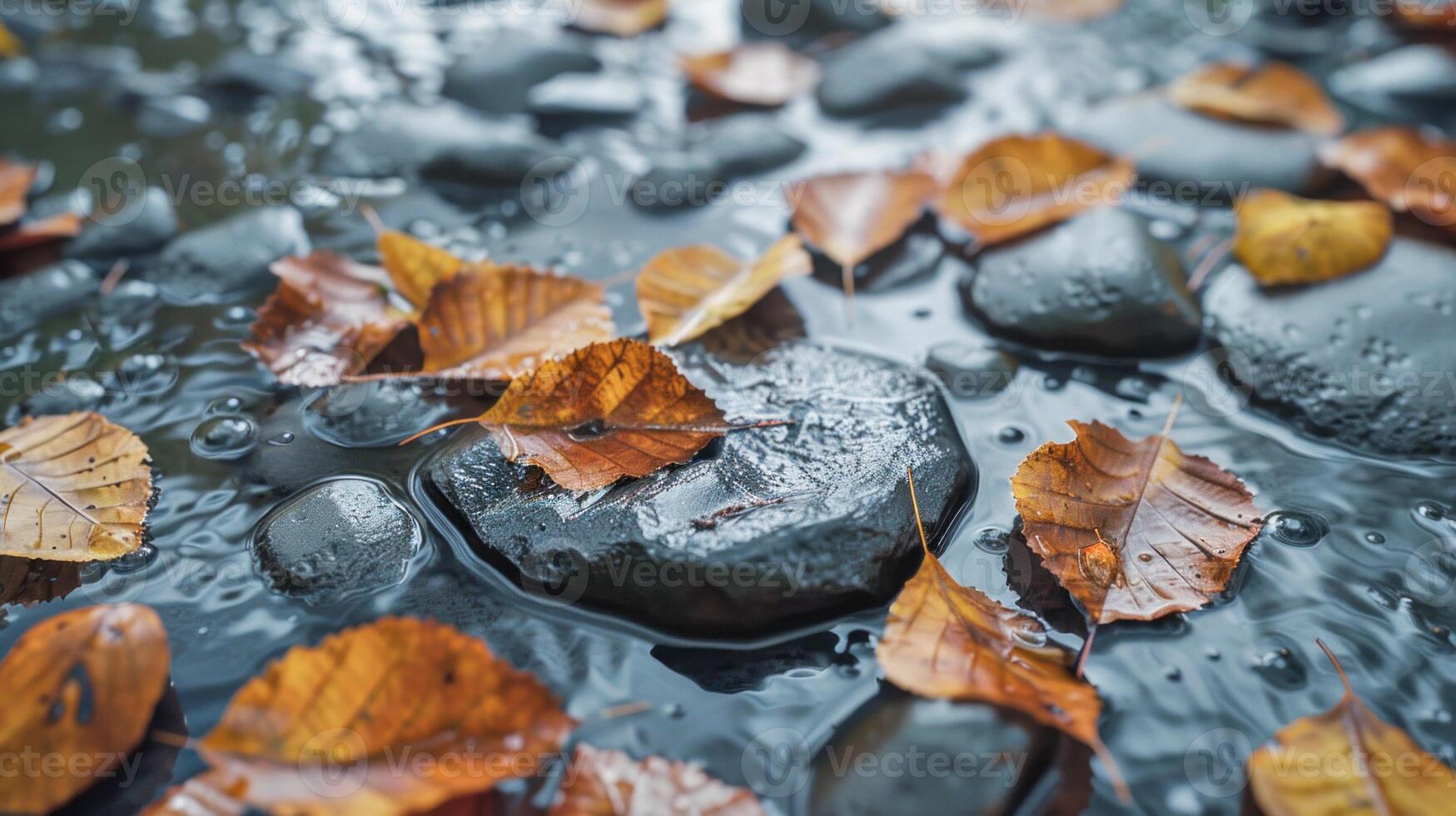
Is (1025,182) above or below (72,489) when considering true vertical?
above

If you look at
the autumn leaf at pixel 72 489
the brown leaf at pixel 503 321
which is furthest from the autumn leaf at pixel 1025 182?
the autumn leaf at pixel 72 489

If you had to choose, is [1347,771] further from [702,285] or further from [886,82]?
Answer: [886,82]

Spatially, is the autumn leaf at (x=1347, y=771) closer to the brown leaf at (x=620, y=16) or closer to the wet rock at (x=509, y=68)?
the wet rock at (x=509, y=68)

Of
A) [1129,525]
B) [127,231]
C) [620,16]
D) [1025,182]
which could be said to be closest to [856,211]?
[1025,182]

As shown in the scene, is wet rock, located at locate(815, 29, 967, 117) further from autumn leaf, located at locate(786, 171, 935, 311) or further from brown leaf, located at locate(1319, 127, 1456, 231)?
brown leaf, located at locate(1319, 127, 1456, 231)

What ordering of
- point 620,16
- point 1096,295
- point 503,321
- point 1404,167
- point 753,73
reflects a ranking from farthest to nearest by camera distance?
point 620,16, point 753,73, point 1404,167, point 1096,295, point 503,321

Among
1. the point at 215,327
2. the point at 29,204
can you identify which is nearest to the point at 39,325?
the point at 215,327

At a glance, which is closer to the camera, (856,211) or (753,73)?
(856,211)
